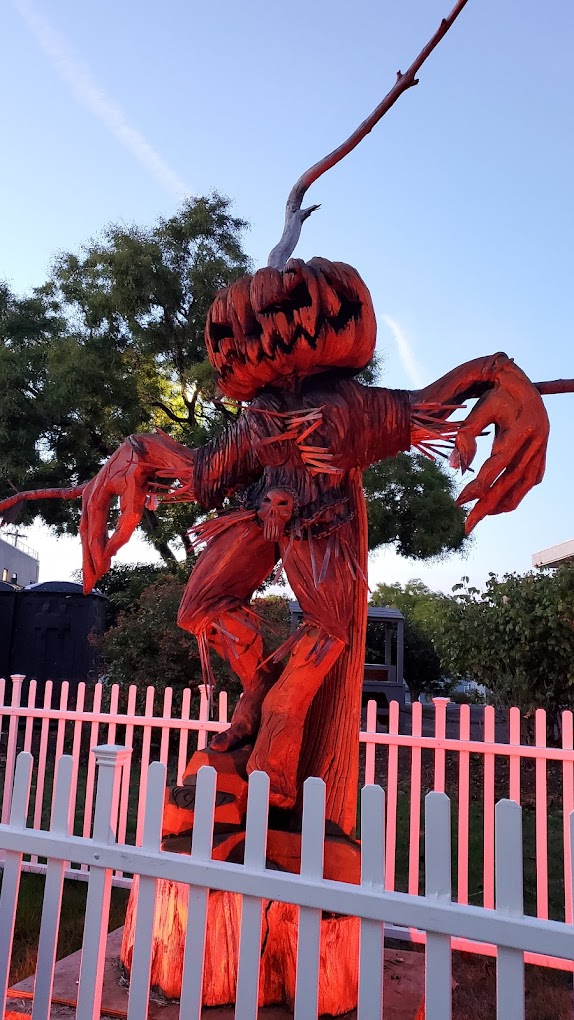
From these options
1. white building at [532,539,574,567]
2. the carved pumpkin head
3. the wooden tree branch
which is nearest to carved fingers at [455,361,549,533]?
the carved pumpkin head

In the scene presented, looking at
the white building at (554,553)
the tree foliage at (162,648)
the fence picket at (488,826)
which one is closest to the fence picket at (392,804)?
the fence picket at (488,826)

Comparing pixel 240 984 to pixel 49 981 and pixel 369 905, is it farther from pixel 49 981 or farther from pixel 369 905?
pixel 49 981

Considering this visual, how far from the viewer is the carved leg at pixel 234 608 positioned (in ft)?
7.69

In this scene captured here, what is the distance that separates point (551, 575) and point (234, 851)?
24.0ft

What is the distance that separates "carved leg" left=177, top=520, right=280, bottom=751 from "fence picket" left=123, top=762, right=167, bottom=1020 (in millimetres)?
687

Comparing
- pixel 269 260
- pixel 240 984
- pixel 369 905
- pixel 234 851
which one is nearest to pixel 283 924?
pixel 234 851

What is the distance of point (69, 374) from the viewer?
40.0 feet

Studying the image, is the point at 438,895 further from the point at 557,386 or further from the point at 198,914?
the point at 557,386

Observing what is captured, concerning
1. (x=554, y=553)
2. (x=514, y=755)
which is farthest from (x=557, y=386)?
(x=554, y=553)

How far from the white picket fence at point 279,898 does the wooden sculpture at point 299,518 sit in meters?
0.47

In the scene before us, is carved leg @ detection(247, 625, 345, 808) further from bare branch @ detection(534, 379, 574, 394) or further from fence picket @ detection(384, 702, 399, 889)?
fence picket @ detection(384, 702, 399, 889)

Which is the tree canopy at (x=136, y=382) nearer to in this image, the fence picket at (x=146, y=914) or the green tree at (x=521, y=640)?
the green tree at (x=521, y=640)

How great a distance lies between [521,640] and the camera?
8008mm

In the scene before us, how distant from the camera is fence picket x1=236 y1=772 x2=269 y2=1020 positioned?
1.43 m
